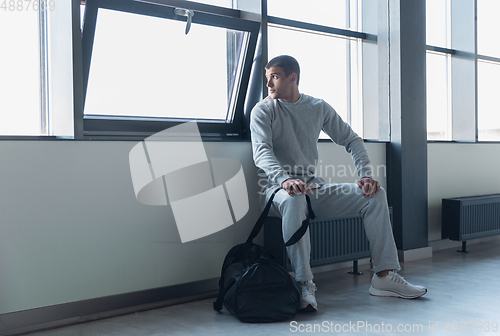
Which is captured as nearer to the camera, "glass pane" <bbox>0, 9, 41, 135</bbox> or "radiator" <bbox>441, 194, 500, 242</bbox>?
"glass pane" <bbox>0, 9, 41, 135</bbox>

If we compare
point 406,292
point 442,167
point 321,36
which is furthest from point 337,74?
point 406,292

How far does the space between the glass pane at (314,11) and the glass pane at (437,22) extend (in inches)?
37.5

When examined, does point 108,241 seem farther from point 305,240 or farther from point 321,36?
point 321,36

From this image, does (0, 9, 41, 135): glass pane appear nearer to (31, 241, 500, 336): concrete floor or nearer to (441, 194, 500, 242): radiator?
(31, 241, 500, 336): concrete floor

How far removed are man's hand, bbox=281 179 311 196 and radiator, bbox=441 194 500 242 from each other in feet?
6.02

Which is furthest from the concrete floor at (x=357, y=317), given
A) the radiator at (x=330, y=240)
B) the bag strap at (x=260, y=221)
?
the bag strap at (x=260, y=221)

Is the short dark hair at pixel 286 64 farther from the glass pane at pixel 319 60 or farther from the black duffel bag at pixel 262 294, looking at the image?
the black duffel bag at pixel 262 294

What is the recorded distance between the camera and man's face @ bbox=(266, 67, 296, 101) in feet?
8.41

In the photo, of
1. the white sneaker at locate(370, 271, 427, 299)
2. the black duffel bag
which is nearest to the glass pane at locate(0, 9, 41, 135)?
the black duffel bag

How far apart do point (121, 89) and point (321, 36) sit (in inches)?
60.9

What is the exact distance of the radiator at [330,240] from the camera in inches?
105

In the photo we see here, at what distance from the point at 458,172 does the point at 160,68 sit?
8.63ft

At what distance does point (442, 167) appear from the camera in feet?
12.5

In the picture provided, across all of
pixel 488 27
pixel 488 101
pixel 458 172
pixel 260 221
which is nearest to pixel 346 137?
pixel 260 221
